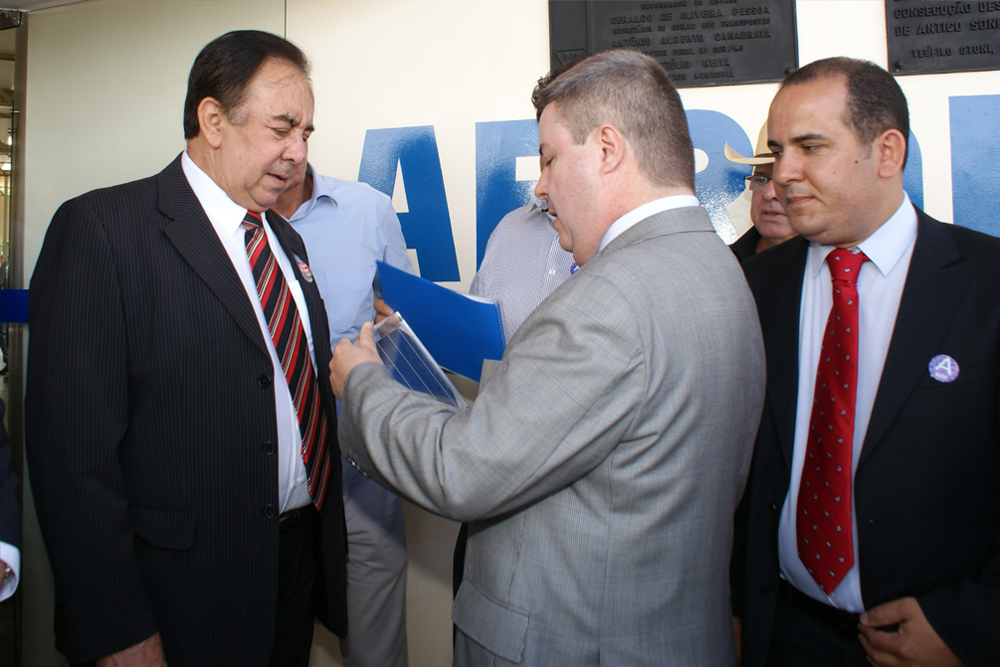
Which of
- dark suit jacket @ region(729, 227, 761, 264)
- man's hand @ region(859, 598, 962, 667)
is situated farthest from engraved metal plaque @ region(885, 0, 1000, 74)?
man's hand @ region(859, 598, 962, 667)

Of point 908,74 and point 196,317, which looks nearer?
point 196,317

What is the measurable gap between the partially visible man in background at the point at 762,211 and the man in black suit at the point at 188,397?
1610 mm

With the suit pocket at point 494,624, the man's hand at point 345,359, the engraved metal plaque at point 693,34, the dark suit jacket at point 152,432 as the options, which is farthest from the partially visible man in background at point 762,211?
the dark suit jacket at point 152,432

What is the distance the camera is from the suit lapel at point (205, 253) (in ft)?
4.67

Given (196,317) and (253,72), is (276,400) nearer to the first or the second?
(196,317)

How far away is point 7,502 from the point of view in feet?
3.98

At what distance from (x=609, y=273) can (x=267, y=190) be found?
99cm

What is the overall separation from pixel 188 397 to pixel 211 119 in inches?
26.8

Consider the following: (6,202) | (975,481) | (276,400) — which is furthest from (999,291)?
(6,202)

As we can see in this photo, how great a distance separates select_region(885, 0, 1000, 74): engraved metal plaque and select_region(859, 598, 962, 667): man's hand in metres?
2.15

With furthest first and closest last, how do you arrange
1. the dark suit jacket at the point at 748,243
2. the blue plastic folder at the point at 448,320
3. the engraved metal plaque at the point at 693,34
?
the engraved metal plaque at the point at 693,34 → the dark suit jacket at the point at 748,243 → the blue plastic folder at the point at 448,320

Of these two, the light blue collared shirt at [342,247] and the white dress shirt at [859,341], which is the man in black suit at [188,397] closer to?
the light blue collared shirt at [342,247]

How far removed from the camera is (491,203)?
288 cm

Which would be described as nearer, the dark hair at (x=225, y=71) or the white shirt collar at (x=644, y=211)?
the white shirt collar at (x=644, y=211)
